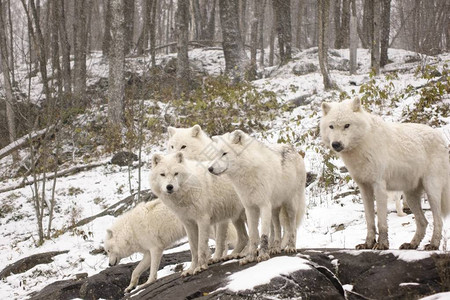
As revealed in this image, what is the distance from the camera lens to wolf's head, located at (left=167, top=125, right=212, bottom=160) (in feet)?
23.8

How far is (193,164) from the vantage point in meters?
6.21

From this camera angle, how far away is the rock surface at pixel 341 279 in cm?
412

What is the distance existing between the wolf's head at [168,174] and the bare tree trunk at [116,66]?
10405 mm

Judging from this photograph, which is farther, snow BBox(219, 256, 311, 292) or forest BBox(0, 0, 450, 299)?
forest BBox(0, 0, 450, 299)

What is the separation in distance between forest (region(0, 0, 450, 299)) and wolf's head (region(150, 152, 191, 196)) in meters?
2.58

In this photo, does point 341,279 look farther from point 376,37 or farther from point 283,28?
point 283,28

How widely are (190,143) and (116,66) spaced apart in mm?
9506

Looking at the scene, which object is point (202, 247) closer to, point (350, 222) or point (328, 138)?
point (328, 138)

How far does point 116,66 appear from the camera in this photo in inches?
624

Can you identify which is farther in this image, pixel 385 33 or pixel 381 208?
pixel 385 33

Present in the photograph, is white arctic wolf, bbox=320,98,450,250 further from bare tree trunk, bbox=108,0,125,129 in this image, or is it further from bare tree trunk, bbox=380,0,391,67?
bare tree trunk, bbox=380,0,391,67

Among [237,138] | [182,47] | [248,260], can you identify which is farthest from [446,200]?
[182,47]

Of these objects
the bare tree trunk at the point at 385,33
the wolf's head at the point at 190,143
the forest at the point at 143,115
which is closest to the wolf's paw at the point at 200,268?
the wolf's head at the point at 190,143

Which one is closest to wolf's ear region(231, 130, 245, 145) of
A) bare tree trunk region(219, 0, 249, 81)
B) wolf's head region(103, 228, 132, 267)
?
wolf's head region(103, 228, 132, 267)
